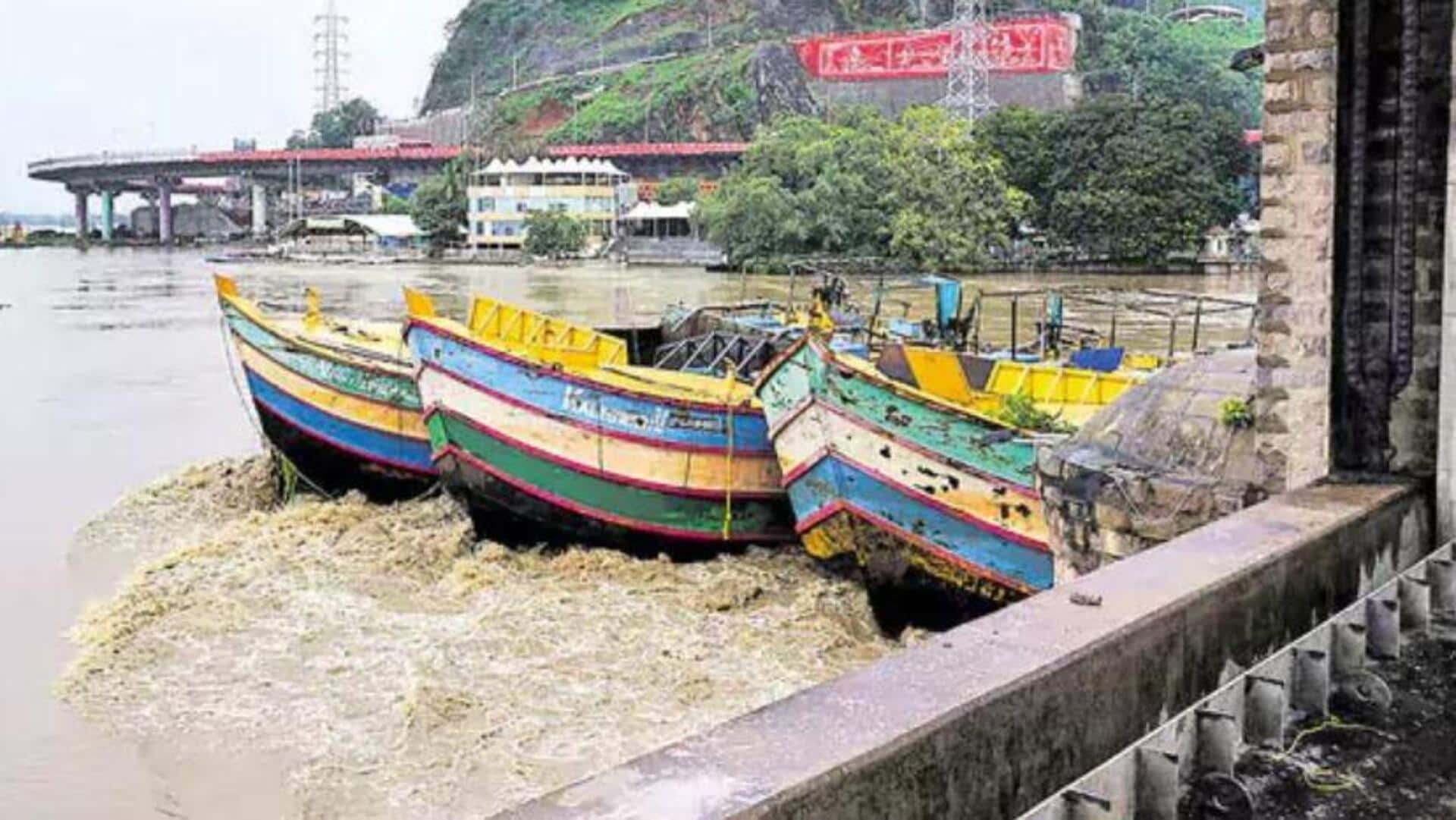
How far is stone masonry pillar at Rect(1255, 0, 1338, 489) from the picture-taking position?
745 cm

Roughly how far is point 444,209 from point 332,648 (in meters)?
78.9

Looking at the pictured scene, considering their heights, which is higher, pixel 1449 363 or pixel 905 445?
pixel 1449 363

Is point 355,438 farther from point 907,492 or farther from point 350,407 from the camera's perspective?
point 907,492

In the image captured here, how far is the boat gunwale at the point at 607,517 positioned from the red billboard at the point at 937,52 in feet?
225

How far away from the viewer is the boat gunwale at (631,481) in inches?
541

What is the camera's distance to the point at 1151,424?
8.32 m

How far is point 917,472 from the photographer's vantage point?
11.3 metres

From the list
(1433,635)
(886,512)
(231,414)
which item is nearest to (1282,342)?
(1433,635)

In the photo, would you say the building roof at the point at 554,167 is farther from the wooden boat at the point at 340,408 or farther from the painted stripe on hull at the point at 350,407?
the painted stripe on hull at the point at 350,407

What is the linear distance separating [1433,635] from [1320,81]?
2.73 meters

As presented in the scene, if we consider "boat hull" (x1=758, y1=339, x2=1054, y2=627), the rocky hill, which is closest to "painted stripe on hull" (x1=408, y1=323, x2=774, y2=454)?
"boat hull" (x1=758, y1=339, x2=1054, y2=627)

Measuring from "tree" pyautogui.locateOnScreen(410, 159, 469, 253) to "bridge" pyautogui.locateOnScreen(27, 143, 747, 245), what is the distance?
242 inches

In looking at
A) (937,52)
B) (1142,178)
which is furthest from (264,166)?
(1142,178)

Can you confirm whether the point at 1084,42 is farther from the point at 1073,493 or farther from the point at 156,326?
the point at 1073,493
